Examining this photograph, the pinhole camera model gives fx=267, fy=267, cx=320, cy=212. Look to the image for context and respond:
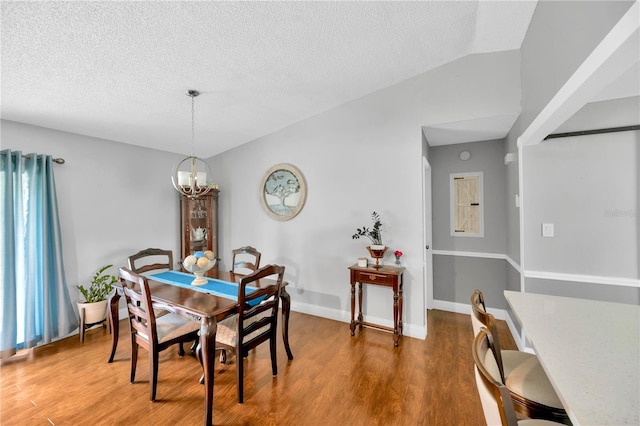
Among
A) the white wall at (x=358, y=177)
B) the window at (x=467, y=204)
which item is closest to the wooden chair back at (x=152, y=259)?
the white wall at (x=358, y=177)

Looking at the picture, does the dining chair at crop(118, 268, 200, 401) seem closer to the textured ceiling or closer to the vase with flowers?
the textured ceiling

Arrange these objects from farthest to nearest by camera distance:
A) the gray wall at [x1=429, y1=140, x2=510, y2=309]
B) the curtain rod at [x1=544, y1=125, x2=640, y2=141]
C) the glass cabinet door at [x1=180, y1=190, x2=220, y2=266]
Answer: the glass cabinet door at [x1=180, y1=190, x2=220, y2=266] → the gray wall at [x1=429, y1=140, x2=510, y2=309] → the curtain rod at [x1=544, y1=125, x2=640, y2=141]

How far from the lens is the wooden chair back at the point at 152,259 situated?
9.39ft

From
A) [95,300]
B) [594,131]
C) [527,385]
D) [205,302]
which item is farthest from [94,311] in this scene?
[594,131]

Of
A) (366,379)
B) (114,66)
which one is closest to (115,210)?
(114,66)

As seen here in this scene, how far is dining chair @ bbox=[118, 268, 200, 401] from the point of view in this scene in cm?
186

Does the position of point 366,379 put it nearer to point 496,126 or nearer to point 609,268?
point 609,268

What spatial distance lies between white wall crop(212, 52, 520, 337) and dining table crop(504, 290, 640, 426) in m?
1.53

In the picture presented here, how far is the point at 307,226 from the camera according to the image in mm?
3605

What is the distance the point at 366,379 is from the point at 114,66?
3136 mm

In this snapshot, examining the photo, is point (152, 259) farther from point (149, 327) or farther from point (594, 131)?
point (594, 131)

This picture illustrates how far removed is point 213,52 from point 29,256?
264 centimetres

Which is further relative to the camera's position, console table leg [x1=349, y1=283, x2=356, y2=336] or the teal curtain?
console table leg [x1=349, y1=283, x2=356, y2=336]

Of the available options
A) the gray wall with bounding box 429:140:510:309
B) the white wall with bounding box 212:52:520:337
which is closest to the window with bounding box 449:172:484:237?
the gray wall with bounding box 429:140:510:309
